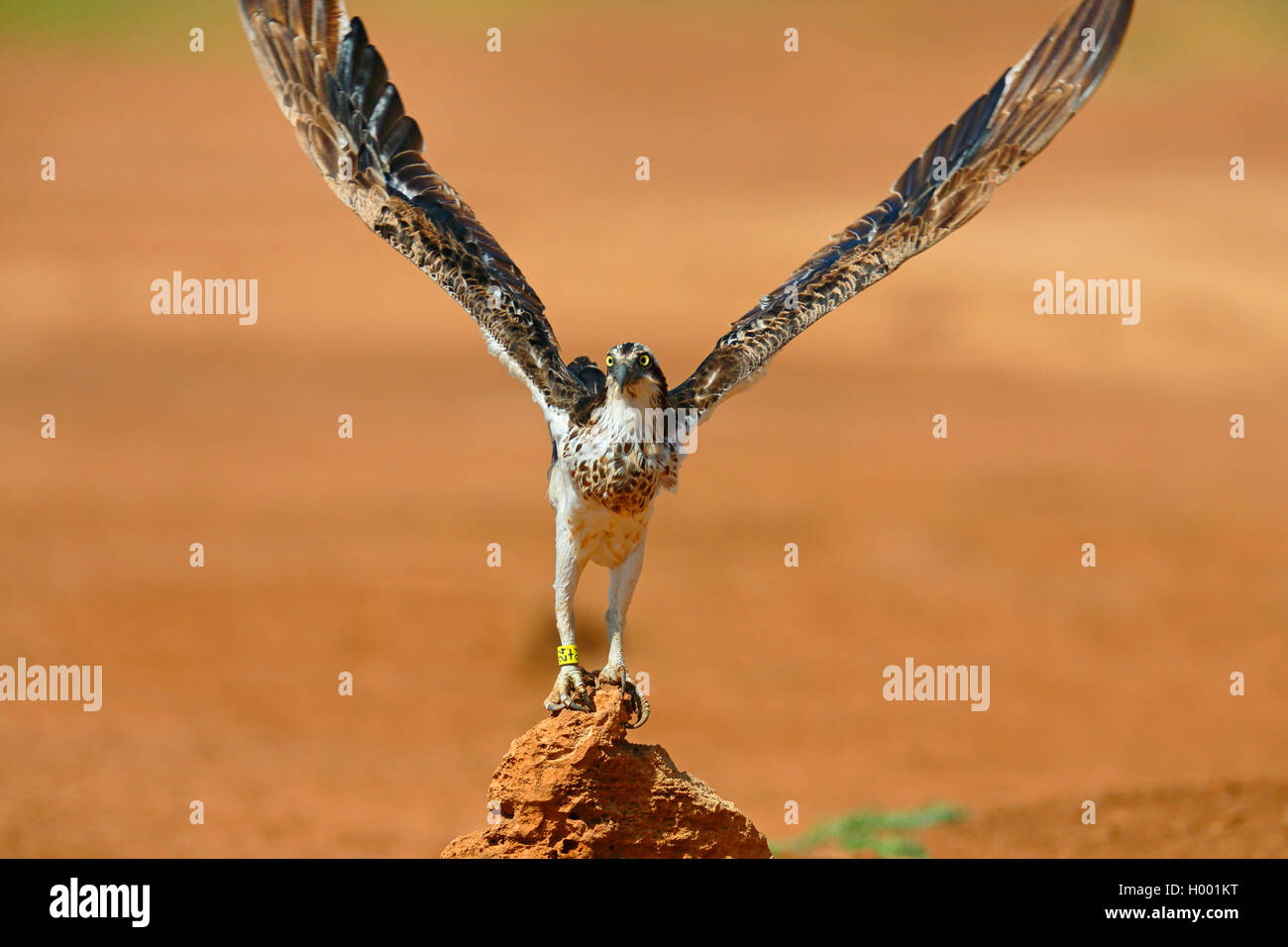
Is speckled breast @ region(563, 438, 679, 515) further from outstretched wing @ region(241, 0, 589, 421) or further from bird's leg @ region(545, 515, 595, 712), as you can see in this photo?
outstretched wing @ region(241, 0, 589, 421)

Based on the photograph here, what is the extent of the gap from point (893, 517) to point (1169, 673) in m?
6.34

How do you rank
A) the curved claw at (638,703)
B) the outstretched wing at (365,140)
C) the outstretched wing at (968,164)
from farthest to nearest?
the outstretched wing at (968,164)
the outstretched wing at (365,140)
the curved claw at (638,703)

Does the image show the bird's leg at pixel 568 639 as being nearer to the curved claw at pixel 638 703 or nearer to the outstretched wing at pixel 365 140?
the curved claw at pixel 638 703

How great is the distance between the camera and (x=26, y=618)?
26.2 metres

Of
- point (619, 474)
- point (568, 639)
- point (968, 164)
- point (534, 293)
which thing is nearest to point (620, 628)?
point (568, 639)

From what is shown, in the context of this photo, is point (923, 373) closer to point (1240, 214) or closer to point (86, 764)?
point (1240, 214)

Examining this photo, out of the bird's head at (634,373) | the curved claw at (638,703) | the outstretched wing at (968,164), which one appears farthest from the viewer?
the outstretched wing at (968,164)

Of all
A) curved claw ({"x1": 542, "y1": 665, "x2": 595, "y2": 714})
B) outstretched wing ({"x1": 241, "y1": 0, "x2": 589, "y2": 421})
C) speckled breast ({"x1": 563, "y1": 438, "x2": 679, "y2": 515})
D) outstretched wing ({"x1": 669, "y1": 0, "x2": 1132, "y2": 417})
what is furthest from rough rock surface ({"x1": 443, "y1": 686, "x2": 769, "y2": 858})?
outstretched wing ({"x1": 669, "y1": 0, "x2": 1132, "y2": 417})

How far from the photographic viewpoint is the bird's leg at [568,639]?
10.3m

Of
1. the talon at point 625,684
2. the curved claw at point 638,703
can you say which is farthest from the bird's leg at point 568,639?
the curved claw at point 638,703

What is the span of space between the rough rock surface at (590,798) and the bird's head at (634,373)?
178 cm

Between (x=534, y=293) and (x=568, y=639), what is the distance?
2.83m

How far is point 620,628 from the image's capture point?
10648 millimetres

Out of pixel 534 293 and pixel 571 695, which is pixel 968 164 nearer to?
pixel 534 293
